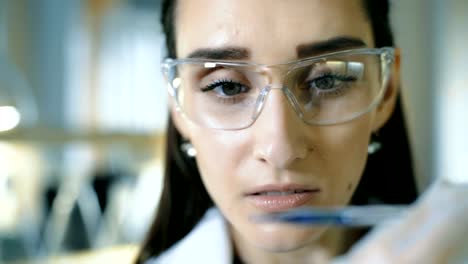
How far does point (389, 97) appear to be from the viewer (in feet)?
2.57

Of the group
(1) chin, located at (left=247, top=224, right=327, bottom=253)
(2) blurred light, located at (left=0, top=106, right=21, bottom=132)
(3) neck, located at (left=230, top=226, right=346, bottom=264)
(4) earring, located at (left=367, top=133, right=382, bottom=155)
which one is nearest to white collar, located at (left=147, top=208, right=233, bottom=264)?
(3) neck, located at (left=230, top=226, right=346, bottom=264)

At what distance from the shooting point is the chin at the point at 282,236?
25.5 inches

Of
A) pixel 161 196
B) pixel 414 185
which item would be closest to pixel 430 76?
pixel 414 185

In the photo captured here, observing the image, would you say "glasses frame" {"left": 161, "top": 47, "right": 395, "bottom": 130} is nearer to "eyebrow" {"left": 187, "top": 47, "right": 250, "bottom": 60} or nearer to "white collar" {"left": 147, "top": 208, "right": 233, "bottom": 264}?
"eyebrow" {"left": 187, "top": 47, "right": 250, "bottom": 60}

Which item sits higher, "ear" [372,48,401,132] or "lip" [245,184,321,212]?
"ear" [372,48,401,132]

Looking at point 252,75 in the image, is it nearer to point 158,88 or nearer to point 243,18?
point 243,18

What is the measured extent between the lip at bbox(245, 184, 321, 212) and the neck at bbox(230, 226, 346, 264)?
12 cm

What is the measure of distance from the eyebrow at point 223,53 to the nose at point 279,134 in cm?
6

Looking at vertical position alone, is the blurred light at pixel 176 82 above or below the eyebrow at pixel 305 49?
below

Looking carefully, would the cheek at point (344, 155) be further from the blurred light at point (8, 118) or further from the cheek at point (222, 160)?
the blurred light at point (8, 118)

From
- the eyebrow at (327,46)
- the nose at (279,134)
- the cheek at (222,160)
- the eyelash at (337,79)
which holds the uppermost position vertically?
the eyebrow at (327,46)

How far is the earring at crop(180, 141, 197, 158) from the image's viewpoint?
0.78 m

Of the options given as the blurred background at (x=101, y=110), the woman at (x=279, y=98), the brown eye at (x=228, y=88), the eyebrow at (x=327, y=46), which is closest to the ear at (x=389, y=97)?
the woman at (x=279, y=98)

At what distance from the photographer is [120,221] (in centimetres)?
147
